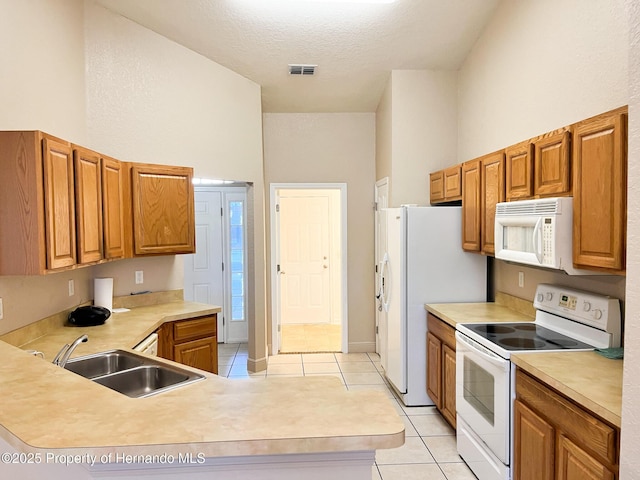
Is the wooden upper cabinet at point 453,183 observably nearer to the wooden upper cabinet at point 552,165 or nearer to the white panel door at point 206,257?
the wooden upper cabinet at point 552,165

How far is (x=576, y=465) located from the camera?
5.94 ft

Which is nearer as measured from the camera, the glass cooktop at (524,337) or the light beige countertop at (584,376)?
the light beige countertop at (584,376)

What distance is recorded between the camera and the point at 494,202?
319cm

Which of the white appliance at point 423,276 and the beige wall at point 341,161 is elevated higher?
the beige wall at point 341,161

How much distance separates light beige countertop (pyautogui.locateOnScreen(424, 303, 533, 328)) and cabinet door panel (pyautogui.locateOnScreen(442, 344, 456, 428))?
24 centimetres

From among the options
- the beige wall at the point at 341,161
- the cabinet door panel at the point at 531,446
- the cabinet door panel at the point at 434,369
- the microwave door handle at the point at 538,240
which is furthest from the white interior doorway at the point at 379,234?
the cabinet door panel at the point at 531,446

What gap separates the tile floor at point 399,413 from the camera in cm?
289

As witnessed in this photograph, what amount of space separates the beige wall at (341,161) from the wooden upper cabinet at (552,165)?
291 cm

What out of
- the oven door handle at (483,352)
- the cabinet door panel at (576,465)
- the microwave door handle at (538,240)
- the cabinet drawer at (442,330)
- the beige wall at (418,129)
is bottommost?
the cabinet door panel at (576,465)

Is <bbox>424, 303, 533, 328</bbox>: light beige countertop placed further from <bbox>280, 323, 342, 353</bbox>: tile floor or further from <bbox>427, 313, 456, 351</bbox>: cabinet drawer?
<bbox>280, 323, 342, 353</bbox>: tile floor

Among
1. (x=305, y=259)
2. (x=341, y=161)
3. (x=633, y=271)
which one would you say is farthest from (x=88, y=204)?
(x=305, y=259)

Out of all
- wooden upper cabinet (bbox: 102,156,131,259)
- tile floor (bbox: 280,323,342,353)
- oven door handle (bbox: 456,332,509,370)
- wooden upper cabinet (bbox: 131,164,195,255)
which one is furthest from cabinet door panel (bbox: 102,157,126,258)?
tile floor (bbox: 280,323,342,353)

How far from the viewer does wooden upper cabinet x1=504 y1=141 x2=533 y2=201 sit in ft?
8.87

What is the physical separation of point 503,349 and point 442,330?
1.06 m
